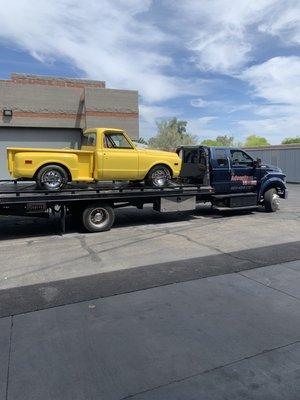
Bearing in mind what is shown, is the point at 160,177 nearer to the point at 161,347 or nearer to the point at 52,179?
the point at 52,179

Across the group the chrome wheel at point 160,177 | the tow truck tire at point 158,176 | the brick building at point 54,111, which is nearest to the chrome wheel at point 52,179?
the tow truck tire at point 158,176

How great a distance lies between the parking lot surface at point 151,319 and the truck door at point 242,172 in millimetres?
3999

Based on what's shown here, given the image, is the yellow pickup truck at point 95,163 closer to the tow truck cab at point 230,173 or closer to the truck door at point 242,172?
the tow truck cab at point 230,173

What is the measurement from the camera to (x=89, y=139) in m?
11.3

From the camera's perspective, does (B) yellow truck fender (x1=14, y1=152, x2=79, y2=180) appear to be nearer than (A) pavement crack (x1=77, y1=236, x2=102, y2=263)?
No

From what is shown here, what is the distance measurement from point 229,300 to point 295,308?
2.78ft

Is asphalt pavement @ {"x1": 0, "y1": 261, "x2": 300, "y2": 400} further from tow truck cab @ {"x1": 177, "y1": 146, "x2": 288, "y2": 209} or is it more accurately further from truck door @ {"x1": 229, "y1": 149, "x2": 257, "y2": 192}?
truck door @ {"x1": 229, "y1": 149, "x2": 257, "y2": 192}

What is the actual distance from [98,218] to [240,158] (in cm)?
545

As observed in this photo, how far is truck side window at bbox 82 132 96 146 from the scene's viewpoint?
1097 cm

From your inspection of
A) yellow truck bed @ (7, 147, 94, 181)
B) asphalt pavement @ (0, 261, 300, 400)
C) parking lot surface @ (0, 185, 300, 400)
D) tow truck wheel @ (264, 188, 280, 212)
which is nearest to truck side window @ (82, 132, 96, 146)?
yellow truck bed @ (7, 147, 94, 181)

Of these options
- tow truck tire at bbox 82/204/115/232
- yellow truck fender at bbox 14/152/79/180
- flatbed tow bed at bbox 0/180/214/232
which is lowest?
tow truck tire at bbox 82/204/115/232

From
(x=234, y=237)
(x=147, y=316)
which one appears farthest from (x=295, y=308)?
(x=234, y=237)

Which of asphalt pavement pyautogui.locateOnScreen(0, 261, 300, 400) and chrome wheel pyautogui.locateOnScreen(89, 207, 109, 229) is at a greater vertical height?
chrome wheel pyautogui.locateOnScreen(89, 207, 109, 229)

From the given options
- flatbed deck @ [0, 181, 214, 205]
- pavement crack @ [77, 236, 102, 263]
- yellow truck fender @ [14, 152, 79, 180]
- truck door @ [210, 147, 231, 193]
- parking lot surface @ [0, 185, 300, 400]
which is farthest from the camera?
truck door @ [210, 147, 231, 193]
